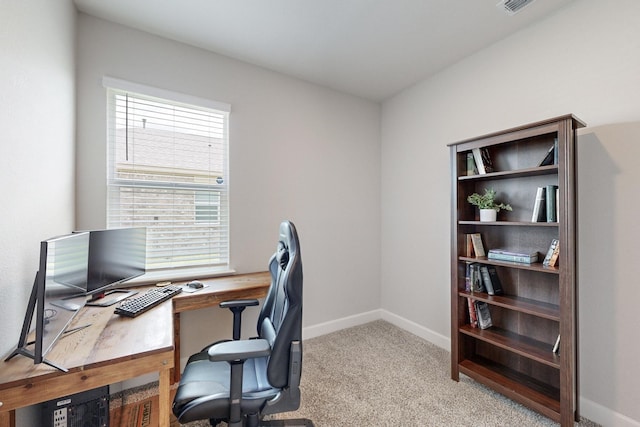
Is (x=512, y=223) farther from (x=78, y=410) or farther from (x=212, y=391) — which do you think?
(x=78, y=410)

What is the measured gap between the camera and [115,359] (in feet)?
3.56

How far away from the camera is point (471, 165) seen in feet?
7.27

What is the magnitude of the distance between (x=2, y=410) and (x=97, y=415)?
624 millimetres

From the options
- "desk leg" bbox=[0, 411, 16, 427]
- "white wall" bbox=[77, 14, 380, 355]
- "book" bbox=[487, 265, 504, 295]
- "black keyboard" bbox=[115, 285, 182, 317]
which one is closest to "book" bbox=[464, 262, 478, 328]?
"book" bbox=[487, 265, 504, 295]

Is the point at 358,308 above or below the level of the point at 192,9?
below

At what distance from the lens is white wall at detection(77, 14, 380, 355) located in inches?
79.2

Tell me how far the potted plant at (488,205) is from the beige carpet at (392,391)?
1305mm

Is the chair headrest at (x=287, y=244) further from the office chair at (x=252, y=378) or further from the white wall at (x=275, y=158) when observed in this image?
the white wall at (x=275, y=158)

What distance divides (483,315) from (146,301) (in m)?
2.45

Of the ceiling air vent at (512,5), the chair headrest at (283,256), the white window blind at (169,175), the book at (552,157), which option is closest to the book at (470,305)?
the book at (552,157)

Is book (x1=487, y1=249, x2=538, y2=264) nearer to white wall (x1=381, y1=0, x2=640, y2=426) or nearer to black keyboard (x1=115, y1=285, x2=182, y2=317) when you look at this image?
white wall (x1=381, y1=0, x2=640, y2=426)

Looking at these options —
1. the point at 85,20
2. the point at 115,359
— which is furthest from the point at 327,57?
the point at 115,359

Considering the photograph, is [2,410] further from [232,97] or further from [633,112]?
[633,112]

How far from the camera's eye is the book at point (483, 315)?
2.17 metres
